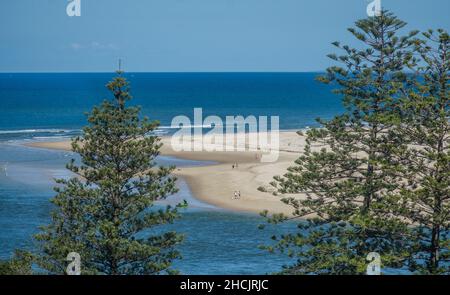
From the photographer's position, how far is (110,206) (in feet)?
75.6

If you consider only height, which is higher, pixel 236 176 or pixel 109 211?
pixel 109 211

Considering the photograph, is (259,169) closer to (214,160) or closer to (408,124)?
(214,160)

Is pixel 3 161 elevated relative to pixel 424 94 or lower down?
lower down

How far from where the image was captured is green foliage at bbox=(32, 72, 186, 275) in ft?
72.4

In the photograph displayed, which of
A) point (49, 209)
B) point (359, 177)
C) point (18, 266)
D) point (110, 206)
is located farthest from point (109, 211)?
point (49, 209)

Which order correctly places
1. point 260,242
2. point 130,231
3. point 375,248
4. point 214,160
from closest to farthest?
point 375,248, point 130,231, point 260,242, point 214,160

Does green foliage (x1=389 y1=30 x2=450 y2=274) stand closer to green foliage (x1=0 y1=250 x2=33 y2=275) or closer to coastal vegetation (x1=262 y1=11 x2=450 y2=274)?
coastal vegetation (x1=262 y1=11 x2=450 y2=274)

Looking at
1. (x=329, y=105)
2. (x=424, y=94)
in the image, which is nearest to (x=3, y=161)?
(x=424, y=94)

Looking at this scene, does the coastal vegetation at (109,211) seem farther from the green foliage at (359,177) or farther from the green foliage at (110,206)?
the green foliage at (359,177)

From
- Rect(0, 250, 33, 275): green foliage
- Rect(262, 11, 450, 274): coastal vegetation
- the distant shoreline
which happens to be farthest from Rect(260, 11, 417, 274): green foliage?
the distant shoreline

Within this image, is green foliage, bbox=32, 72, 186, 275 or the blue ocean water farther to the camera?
the blue ocean water

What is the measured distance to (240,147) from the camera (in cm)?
6925

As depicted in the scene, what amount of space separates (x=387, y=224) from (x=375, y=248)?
1553mm

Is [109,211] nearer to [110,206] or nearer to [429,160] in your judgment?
[110,206]
